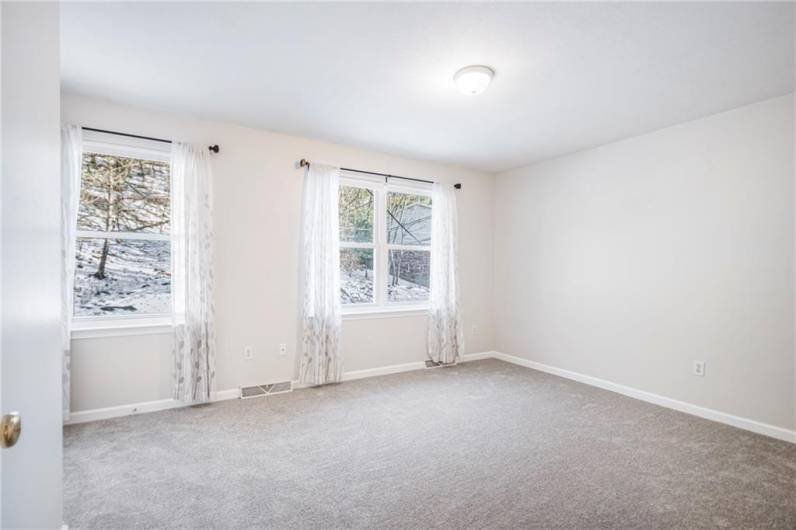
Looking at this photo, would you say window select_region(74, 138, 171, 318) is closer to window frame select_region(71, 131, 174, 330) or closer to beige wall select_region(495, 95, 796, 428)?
window frame select_region(71, 131, 174, 330)

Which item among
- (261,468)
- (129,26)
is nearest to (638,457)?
(261,468)

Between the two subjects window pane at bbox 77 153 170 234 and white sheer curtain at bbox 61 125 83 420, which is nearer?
white sheer curtain at bbox 61 125 83 420

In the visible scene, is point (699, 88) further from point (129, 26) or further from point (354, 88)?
point (129, 26)

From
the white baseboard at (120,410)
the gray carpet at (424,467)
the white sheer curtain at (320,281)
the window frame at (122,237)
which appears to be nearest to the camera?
the gray carpet at (424,467)

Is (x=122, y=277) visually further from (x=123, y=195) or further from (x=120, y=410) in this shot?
(x=120, y=410)

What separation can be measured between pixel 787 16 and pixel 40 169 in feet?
10.6

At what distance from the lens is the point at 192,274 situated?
3350mm

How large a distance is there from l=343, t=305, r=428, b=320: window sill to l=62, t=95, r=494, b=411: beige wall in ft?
0.21

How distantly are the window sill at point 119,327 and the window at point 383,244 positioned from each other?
69.4 inches

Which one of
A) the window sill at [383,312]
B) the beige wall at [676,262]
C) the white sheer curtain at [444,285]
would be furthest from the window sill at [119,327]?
the beige wall at [676,262]

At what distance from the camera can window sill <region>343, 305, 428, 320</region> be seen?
4.31m

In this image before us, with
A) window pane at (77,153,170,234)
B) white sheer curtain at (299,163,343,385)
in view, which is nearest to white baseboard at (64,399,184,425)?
white sheer curtain at (299,163,343,385)

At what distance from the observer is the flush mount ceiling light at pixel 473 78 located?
250 centimetres

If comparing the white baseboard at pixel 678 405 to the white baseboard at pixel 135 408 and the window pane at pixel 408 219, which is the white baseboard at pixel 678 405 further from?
the white baseboard at pixel 135 408
